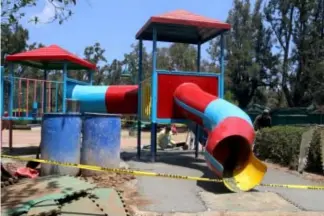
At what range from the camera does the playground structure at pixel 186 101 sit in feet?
29.2

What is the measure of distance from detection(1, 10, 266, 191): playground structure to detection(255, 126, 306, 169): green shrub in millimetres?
1788

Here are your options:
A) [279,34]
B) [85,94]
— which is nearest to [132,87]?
[85,94]

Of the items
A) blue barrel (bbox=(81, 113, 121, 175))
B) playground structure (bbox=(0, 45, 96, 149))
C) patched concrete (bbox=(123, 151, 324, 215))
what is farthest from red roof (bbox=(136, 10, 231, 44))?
patched concrete (bbox=(123, 151, 324, 215))

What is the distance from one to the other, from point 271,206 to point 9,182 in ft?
14.5

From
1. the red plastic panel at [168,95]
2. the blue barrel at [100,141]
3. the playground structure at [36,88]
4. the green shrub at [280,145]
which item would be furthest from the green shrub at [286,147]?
the playground structure at [36,88]

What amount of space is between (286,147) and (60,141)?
19.8ft

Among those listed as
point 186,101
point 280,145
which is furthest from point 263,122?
point 186,101

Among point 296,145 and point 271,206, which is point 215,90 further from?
point 271,206

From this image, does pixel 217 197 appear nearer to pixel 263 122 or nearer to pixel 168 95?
pixel 168 95

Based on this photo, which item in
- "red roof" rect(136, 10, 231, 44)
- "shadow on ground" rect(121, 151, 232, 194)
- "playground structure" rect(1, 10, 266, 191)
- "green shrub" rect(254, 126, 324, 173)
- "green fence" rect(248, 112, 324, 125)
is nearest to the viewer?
"shadow on ground" rect(121, 151, 232, 194)

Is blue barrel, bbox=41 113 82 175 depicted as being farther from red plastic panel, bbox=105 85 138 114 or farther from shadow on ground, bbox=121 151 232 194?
red plastic panel, bbox=105 85 138 114

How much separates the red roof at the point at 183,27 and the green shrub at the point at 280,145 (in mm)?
3180

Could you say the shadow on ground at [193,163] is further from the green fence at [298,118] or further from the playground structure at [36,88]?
the green fence at [298,118]

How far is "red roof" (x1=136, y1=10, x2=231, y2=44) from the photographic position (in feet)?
41.0
